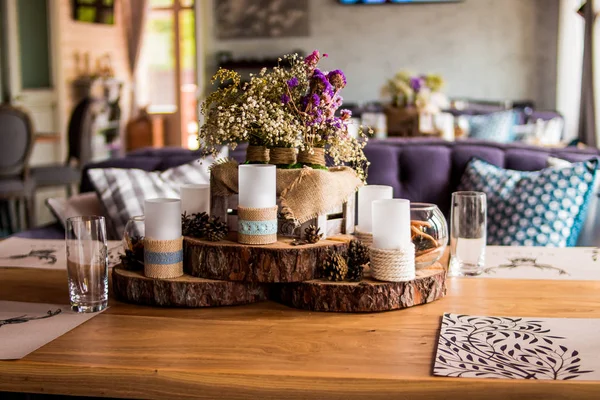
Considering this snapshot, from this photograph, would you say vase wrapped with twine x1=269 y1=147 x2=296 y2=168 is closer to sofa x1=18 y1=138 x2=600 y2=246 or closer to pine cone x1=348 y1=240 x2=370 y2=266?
pine cone x1=348 y1=240 x2=370 y2=266

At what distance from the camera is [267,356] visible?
1.21 metres

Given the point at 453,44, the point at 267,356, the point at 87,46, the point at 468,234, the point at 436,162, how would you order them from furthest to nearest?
the point at 87,46 → the point at 453,44 → the point at 436,162 → the point at 468,234 → the point at 267,356

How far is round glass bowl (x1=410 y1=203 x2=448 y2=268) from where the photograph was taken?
60.9 inches

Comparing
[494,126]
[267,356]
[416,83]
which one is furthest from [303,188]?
[494,126]

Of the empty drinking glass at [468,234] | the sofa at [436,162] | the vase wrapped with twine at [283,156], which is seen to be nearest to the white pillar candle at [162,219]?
the vase wrapped with twine at [283,156]

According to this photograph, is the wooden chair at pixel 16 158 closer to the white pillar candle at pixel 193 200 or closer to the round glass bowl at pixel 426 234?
the white pillar candle at pixel 193 200

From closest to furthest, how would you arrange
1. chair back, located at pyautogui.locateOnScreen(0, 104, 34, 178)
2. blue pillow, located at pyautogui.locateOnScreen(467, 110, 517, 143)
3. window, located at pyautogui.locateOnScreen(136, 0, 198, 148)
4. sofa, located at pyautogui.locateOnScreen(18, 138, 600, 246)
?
sofa, located at pyautogui.locateOnScreen(18, 138, 600, 246)
chair back, located at pyautogui.locateOnScreen(0, 104, 34, 178)
blue pillow, located at pyautogui.locateOnScreen(467, 110, 517, 143)
window, located at pyautogui.locateOnScreen(136, 0, 198, 148)

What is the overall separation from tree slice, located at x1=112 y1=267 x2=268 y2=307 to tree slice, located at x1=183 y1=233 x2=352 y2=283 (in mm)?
27

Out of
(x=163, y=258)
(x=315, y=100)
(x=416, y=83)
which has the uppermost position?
(x=416, y=83)

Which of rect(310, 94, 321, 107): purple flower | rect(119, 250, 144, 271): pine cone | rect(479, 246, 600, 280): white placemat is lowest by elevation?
rect(479, 246, 600, 280): white placemat

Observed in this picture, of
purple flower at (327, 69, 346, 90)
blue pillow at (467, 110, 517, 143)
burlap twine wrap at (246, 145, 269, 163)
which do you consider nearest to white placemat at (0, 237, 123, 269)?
burlap twine wrap at (246, 145, 269, 163)

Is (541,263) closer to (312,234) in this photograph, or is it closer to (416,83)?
(312,234)

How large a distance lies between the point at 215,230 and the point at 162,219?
0.36 ft

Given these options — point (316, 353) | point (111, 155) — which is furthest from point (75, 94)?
point (316, 353)
